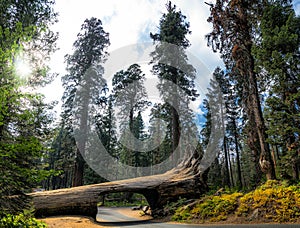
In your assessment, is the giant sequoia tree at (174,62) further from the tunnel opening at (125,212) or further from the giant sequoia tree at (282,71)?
the giant sequoia tree at (282,71)

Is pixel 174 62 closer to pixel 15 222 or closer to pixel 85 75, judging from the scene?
pixel 85 75

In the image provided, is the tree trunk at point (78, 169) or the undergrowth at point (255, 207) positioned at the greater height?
the tree trunk at point (78, 169)

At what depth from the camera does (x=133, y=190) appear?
11859 mm

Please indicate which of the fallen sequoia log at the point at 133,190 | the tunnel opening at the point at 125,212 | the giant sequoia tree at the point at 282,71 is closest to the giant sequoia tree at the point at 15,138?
the fallen sequoia log at the point at 133,190

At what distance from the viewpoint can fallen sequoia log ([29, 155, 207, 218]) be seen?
1024 centimetres

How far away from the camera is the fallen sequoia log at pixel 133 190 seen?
33.6ft

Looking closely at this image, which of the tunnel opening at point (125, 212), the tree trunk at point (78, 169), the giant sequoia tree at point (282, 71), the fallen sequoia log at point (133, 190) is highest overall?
the giant sequoia tree at point (282, 71)

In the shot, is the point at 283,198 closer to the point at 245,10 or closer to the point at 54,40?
the point at 245,10

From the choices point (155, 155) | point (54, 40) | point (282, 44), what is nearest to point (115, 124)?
point (155, 155)

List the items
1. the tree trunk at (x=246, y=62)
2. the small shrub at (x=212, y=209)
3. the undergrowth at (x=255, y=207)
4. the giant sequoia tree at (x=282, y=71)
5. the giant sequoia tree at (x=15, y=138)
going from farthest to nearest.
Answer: the tree trunk at (x=246, y=62), the giant sequoia tree at (x=282, y=71), the small shrub at (x=212, y=209), the undergrowth at (x=255, y=207), the giant sequoia tree at (x=15, y=138)

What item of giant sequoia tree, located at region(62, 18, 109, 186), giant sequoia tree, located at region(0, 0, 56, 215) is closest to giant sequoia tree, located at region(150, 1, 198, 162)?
giant sequoia tree, located at region(62, 18, 109, 186)

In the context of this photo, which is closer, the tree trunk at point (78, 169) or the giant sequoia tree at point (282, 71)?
the giant sequoia tree at point (282, 71)

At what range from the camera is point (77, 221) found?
891 centimetres

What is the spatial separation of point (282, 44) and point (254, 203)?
26.3 ft
